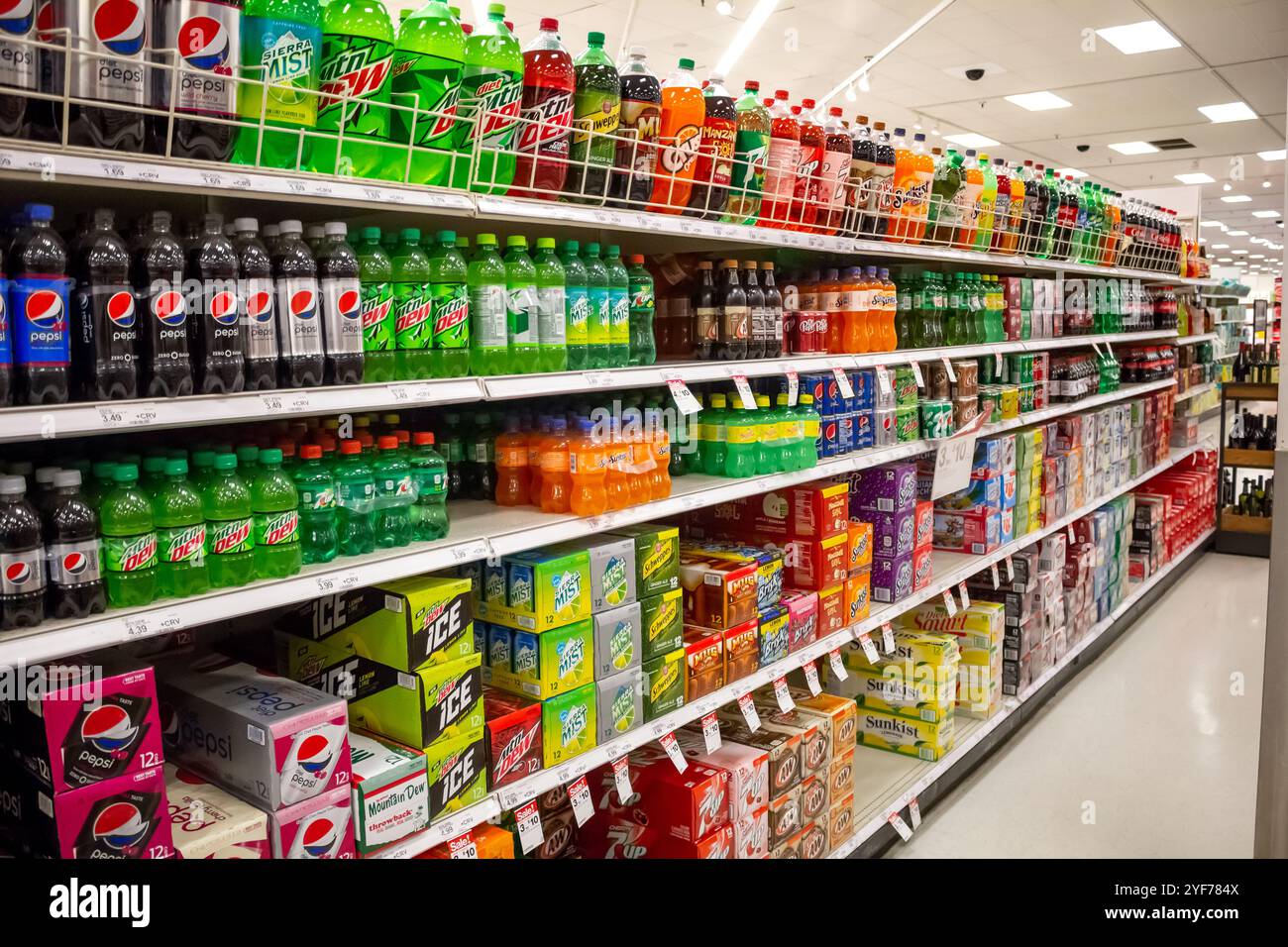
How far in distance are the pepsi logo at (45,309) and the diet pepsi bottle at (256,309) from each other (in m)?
0.28

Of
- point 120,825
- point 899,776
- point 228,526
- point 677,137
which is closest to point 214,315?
point 228,526

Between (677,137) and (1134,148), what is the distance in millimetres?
13241

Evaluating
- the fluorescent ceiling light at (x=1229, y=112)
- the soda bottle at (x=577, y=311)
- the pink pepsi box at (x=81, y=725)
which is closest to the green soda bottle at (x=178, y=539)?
the pink pepsi box at (x=81, y=725)

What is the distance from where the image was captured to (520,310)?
219 centimetres

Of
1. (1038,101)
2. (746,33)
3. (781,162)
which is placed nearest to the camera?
(781,162)

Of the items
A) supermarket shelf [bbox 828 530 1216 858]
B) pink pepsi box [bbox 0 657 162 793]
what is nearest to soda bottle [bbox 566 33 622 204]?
pink pepsi box [bbox 0 657 162 793]

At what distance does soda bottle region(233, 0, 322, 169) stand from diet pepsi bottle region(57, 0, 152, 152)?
179 mm

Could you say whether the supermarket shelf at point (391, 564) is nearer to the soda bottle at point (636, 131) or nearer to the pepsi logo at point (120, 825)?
the pepsi logo at point (120, 825)

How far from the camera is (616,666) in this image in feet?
7.85

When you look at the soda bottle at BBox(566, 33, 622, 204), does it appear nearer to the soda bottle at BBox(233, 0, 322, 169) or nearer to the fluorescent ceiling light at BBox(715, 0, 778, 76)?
the soda bottle at BBox(233, 0, 322, 169)

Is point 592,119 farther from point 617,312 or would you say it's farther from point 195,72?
point 195,72
